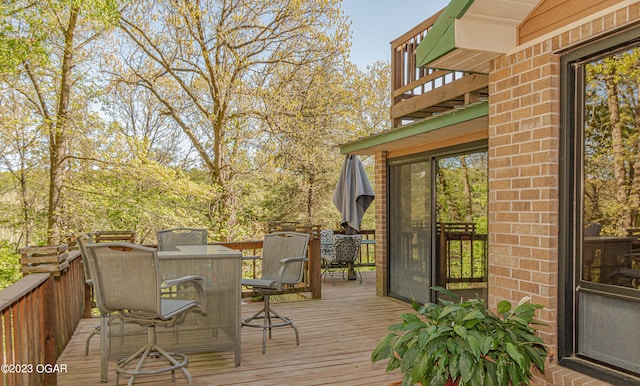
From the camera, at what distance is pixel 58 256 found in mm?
3252

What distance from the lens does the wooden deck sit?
11.5 feet

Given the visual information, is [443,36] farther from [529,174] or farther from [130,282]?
[130,282]

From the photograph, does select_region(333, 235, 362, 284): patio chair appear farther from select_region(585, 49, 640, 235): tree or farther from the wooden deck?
select_region(585, 49, 640, 235): tree

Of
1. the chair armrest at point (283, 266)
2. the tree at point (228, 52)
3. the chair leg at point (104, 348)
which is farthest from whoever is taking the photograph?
the tree at point (228, 52)

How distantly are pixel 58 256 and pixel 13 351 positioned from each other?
34.0 inches

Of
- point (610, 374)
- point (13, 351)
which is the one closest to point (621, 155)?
point (610, 374)

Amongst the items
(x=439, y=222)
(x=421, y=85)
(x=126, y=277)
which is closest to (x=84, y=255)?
(x=126, y=277)

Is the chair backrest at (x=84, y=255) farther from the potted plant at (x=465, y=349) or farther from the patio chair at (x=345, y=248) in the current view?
the patio chair at (x=345, y=248)

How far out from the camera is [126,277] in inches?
124

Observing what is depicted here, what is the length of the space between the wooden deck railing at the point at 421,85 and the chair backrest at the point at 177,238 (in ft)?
10.0

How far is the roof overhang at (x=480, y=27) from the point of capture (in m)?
2.81

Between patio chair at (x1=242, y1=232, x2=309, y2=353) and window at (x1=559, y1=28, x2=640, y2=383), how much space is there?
8.19ft

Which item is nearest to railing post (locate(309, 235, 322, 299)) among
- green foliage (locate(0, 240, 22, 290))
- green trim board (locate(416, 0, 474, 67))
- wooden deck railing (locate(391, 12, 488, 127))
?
wooden deck railing (locate(391, 12, 488, 127))

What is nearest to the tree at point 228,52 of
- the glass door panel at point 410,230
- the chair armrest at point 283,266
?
the glass door panel at point 410,230
